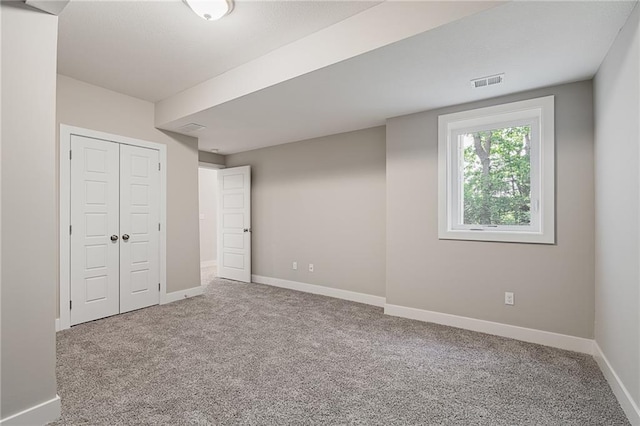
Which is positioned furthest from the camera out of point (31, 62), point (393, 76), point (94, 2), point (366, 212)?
point (366, 212)

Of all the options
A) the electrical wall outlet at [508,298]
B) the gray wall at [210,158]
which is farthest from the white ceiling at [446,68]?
the electrical wall outlet at [508,298]

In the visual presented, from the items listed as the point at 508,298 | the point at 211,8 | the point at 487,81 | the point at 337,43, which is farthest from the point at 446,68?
the point at 508,298

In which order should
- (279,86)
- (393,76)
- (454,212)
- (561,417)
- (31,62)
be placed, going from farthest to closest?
1. (454,212)
2. (279,86)
3. (393,76)
4. (561,417)
5. (31,62)

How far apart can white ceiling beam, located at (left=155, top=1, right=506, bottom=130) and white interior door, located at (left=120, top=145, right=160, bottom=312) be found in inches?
42.3

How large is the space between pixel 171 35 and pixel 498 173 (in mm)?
3243

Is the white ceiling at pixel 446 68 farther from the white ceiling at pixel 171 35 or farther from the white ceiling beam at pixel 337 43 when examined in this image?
the white ceiling at pixel 171 35

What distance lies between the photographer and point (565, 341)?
9.08ft

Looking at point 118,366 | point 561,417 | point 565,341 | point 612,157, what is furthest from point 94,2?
point 565,341

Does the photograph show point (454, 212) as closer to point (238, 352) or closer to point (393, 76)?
point (393, 76)

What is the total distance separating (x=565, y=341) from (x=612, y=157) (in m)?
1.63

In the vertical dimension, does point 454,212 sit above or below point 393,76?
below

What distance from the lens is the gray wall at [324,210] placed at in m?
4.27

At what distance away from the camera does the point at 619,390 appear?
198 centimetres

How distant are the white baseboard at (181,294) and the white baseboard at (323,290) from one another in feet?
3.65
